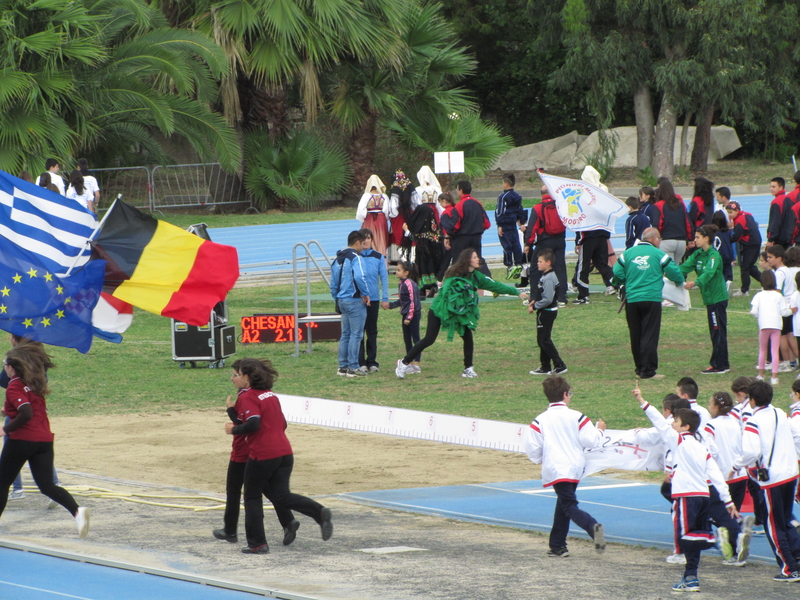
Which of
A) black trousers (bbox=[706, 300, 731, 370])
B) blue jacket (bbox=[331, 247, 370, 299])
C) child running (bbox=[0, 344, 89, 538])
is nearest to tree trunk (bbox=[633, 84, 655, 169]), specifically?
black trousers (bbox=[706, 300, 731, 370])

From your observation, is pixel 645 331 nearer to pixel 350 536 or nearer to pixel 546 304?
pixel 546 304

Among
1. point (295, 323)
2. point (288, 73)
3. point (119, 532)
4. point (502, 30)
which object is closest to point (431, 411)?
point (295, 323)

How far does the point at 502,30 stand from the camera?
46375 millimetres

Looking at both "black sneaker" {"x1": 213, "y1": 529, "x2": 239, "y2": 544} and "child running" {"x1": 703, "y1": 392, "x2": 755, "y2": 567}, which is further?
"black sneaker" {"x1": 213, "y1": 529, "x2": 239, "y2": 544}

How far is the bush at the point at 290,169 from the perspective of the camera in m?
33.0

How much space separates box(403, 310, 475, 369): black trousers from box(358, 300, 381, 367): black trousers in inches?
23.7

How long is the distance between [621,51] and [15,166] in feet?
64.7

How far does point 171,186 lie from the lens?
32.2 metres

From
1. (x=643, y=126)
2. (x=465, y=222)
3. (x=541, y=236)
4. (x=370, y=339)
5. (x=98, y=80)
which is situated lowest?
(x=370, y=339)

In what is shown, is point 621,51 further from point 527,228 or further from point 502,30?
point 527,228

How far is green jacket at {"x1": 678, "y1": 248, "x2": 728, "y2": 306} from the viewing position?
13.3 meters

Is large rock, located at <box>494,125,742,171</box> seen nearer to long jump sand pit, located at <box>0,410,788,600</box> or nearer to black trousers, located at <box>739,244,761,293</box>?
black trousers, located at <box>739,244,761,293</box>

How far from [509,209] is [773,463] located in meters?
13.2

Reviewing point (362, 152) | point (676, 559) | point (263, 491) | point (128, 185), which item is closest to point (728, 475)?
point (676, 559)
